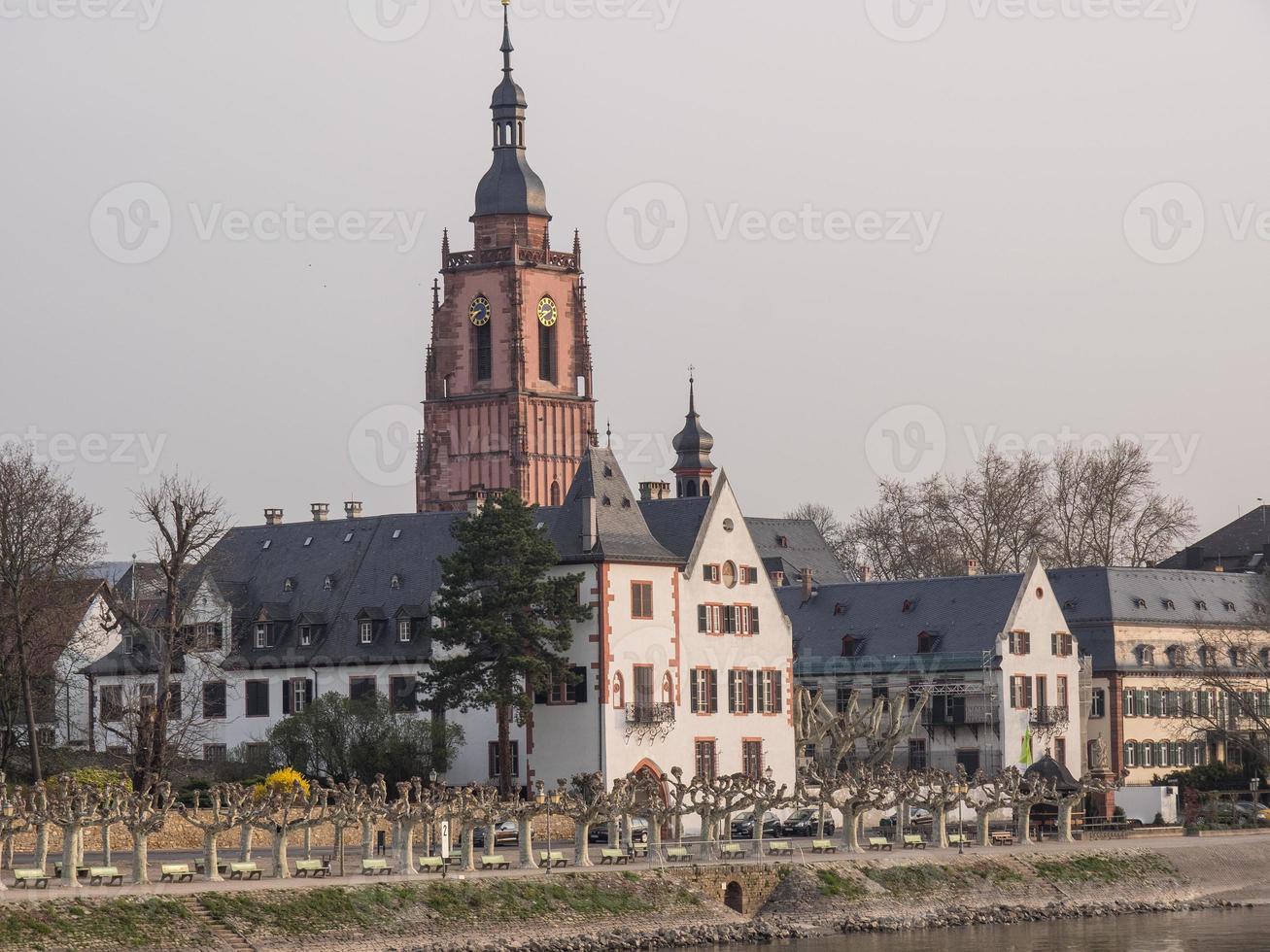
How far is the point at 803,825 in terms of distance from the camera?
93.0 meters

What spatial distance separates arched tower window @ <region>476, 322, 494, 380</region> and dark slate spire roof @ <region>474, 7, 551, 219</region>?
245 inches

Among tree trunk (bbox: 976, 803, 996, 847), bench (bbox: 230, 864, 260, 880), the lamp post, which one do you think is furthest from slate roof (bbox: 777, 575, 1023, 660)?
bench (bbox: 230, 864, 260, 880)

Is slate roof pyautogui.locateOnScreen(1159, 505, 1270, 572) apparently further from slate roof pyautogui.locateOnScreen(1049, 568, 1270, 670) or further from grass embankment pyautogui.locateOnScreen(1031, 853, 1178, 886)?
grass embankment pyautogui.locateOnScreen(1031, 853, 1178, 886)

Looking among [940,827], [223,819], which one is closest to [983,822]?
[940,827]

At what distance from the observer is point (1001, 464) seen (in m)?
146

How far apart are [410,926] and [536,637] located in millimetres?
25925

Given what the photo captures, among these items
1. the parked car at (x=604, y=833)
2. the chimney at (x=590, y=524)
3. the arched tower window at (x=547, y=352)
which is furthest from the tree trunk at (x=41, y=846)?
the arched tower window at (x=547, y=352)

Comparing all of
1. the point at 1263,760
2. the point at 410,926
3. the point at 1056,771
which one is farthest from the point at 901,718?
the point at 410,926

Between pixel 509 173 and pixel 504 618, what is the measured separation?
57787 mm

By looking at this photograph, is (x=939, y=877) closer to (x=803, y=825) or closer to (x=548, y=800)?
(x=548, y=800)

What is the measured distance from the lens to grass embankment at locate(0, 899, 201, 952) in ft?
187

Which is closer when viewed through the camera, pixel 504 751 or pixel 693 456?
pixel 504 751

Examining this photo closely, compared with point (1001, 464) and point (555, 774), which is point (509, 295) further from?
point (555, 774)

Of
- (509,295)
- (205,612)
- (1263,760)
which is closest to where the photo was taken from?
(205,612)
